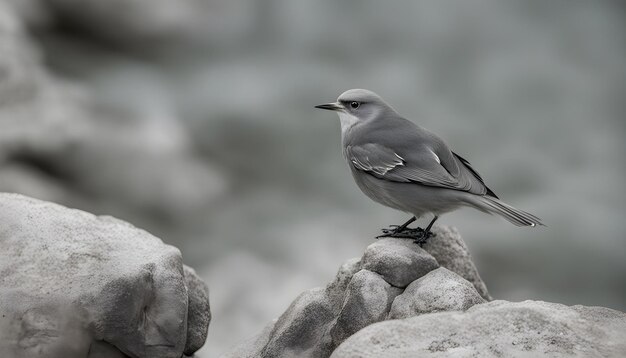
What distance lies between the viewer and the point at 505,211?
575 cm

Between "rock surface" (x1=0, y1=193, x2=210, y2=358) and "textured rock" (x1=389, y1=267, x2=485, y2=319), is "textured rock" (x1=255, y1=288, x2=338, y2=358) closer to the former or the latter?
"textured rock" (x1=389, y1=267, x2=485, y2=319)

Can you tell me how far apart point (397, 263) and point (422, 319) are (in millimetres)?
939

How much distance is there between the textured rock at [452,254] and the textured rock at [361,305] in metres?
0.99

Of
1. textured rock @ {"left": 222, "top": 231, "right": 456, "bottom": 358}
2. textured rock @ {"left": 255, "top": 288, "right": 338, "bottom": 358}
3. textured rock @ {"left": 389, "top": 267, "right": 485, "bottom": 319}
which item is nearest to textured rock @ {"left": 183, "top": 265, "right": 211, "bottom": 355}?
textured rock @ {"left": 222, "top": 231, "right": 456, "bottom": 358}

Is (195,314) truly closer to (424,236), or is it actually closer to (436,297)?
(424,236)

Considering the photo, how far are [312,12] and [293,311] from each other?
945cm

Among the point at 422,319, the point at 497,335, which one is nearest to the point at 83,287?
the point at 422,319

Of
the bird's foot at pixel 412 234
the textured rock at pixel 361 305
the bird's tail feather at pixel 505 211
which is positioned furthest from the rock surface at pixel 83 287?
the bird's tail feather at pixel 505 211

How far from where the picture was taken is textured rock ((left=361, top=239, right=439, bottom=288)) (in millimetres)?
5422

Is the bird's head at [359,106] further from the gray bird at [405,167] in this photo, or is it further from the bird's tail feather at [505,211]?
the bird's tail feather at [505,211]

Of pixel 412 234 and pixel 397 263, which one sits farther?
pixel 412 234

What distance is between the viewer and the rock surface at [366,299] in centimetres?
511

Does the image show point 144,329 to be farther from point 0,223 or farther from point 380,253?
point 380,253

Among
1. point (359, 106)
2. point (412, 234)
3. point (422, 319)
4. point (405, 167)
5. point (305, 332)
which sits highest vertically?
point (359, 106)
